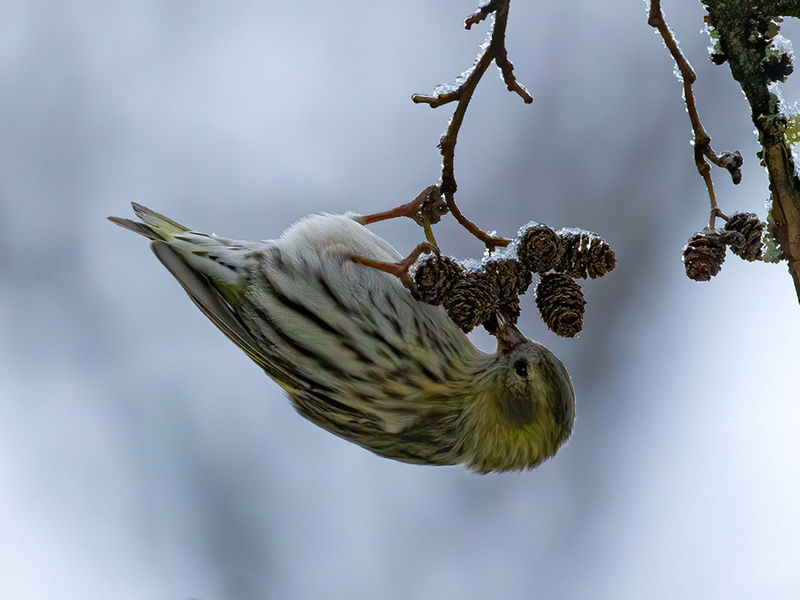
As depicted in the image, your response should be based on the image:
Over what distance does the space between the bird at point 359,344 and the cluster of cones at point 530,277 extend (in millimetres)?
306

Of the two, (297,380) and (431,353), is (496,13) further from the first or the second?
(297,380)

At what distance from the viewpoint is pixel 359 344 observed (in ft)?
6.94

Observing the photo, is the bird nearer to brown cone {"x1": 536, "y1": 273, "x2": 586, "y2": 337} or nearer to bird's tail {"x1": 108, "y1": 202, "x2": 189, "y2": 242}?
bird's tail {"x1": 108, "y1": 202, "x2": 189, "y2": 242}

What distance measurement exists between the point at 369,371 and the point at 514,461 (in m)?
0.48

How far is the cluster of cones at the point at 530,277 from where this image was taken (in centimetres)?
177

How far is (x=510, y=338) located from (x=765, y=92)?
904 mm

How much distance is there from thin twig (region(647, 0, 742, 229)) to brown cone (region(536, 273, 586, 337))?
31 centimetres

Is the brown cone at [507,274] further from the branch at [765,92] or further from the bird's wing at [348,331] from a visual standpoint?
the branch at [765,92]

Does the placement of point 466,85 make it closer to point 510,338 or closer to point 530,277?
point 530,277

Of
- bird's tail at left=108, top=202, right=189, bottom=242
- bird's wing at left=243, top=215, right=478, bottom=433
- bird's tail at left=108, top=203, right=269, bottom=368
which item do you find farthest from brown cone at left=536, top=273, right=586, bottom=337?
bird's tail at left=108, top=202, right=189, bottom=242

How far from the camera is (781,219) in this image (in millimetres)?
1329

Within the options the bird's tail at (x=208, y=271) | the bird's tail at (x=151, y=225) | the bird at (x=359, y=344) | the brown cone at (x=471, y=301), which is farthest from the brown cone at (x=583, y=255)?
the bird's tail at (x=151, y=225)

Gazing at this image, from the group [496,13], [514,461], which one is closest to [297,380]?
[514,461]

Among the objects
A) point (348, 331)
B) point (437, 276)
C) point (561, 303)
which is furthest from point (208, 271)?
point (561, 303)
